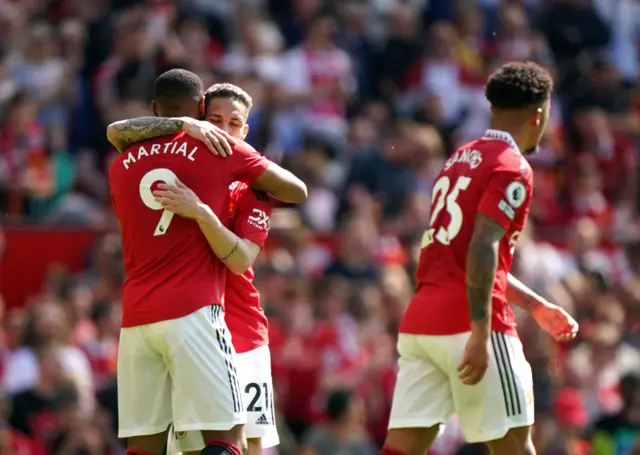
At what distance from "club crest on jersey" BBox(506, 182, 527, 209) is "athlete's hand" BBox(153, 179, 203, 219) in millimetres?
1565

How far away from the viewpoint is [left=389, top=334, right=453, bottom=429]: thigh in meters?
7.11

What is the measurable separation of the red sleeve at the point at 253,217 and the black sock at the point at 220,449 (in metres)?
1.08

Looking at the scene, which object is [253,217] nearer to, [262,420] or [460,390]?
[262,420]

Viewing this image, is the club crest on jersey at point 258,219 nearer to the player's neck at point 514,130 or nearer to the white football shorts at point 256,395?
the white football shorts at point 256,395

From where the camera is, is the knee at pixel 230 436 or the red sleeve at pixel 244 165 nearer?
the knee at pixel 230 436

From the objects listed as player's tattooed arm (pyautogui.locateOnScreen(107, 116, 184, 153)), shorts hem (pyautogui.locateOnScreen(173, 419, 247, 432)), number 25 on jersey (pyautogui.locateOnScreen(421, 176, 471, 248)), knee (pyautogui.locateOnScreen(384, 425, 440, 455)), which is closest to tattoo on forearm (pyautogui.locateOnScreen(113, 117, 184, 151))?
player's tattooed arm (pyautogui.locateOnScreen(107, 116, 184, 153))

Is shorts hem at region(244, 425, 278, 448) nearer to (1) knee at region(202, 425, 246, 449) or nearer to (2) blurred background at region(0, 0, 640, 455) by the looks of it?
(1) knee at region(202, 425, 246, 449)

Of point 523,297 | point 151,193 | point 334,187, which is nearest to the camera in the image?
point 151,193

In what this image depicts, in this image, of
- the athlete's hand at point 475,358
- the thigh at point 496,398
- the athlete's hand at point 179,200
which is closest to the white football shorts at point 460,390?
the thigh at point 496,398

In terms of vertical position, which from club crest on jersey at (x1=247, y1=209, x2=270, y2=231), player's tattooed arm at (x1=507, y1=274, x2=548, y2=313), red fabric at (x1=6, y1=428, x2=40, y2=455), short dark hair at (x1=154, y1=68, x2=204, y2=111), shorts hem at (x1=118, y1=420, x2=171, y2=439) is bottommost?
red fabric at (x1=6, y1=428, x2=40, y2=455)

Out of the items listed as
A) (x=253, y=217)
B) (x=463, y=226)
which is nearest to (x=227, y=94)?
(x=253, y=217)

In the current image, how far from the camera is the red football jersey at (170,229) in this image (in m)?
6.91

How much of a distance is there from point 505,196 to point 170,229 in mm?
1716

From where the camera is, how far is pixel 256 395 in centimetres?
741
